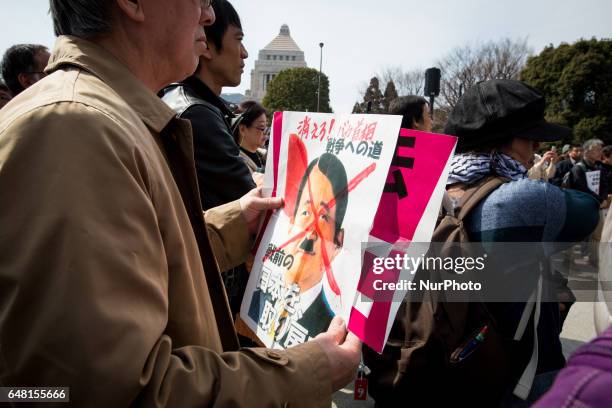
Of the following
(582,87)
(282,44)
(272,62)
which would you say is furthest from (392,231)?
(282,44)

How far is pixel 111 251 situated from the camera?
0.62 meters

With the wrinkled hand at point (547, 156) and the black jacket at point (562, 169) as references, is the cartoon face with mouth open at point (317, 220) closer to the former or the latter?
the wrinkled hand at point (547, 156)

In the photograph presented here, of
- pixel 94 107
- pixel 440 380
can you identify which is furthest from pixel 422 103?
pixel 94 107

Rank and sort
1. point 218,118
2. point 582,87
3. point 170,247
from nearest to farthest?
point 170,247 → point 218,118 → point 582,87

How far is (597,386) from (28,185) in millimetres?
782

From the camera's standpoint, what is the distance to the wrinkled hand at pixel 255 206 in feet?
4.67

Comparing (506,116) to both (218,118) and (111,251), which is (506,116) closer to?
(218,118)

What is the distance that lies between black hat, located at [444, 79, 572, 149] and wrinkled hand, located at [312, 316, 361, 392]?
1.06 m

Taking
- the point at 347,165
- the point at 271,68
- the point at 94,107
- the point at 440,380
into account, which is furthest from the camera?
the point at 271,68

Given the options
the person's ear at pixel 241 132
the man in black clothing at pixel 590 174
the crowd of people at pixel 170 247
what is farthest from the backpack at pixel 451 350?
the man in black clothing at pixel 590 174

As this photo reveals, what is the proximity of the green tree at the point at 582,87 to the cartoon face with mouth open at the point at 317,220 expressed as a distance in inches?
940

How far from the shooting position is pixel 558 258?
4.93ft

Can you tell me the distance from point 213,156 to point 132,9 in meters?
0.78

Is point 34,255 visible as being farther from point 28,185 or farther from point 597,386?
point 597,386
